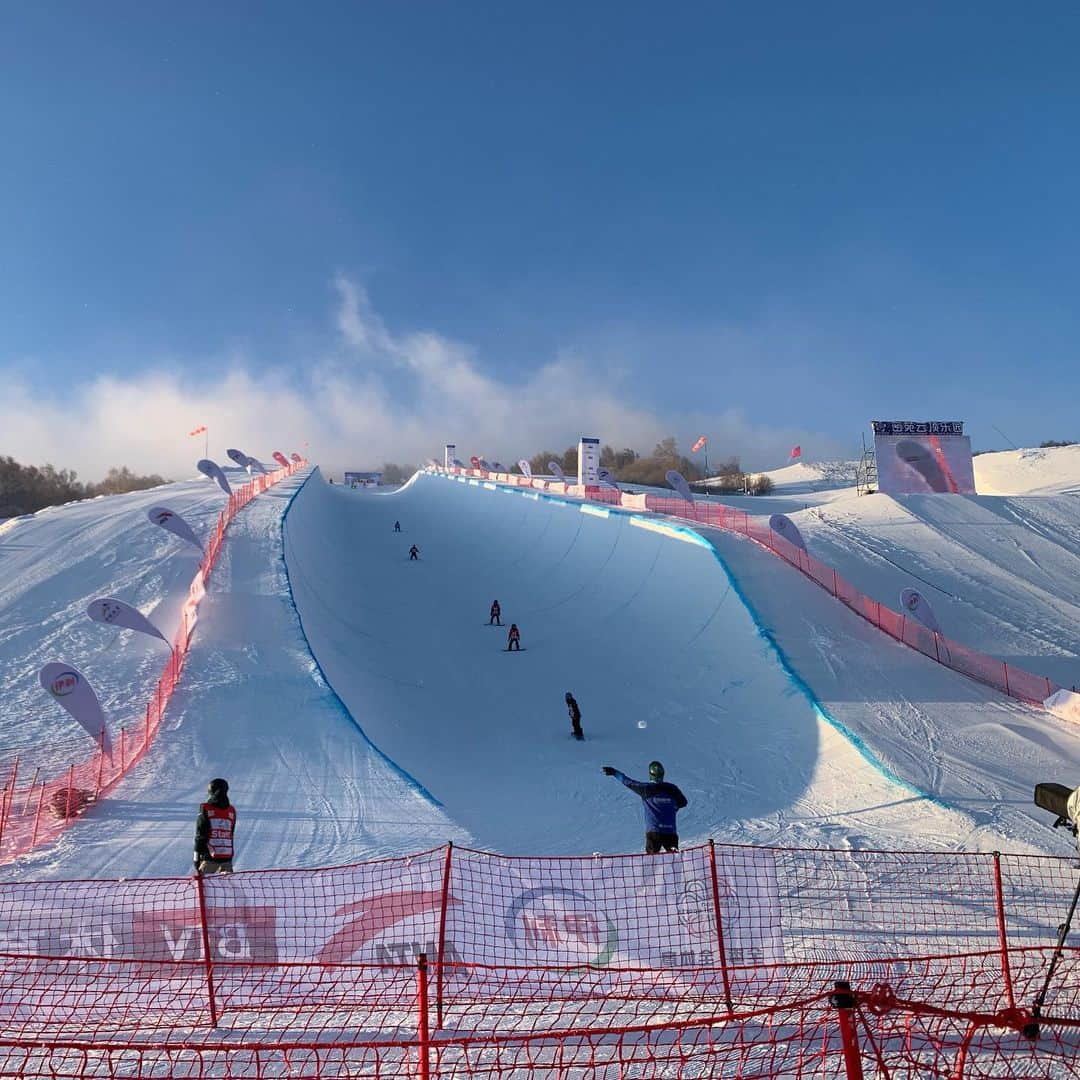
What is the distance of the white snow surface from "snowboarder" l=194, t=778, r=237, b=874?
3.90 feet


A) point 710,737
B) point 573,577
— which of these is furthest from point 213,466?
point 710,737

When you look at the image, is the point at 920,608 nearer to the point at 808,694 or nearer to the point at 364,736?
the point at 808,694

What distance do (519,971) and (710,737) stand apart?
7.96m

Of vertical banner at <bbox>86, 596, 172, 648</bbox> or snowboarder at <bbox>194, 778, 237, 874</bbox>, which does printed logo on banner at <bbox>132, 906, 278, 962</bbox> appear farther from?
vertical banner at <bbox>86, 596, 172, 648</bbox>

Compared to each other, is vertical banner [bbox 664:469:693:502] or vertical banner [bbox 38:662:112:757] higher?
vertical banner [bbox 664:469:693:502]

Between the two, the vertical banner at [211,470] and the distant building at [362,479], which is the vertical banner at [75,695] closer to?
the vertical banner at [211,470]

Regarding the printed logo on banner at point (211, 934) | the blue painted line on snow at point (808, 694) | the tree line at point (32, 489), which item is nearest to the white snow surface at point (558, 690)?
the blue painted line on snow at point (808, 694)

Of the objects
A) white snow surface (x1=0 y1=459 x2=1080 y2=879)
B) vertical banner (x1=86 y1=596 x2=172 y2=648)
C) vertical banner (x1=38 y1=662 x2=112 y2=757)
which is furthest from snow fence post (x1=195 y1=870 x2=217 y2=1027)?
vertical banner (x1=86 y1=596 x2=172 y2=648)

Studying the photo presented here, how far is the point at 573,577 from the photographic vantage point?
2511 cm

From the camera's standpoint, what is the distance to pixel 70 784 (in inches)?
335

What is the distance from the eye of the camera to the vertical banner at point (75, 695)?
9398 millimetres

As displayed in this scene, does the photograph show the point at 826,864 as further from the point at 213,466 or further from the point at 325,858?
the point at 213,466

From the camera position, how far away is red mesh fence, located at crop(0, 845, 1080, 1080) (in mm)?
4035

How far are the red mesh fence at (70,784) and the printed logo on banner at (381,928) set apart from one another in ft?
Answer: 15.0
